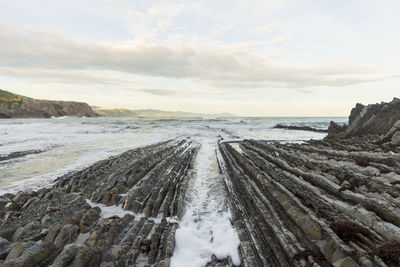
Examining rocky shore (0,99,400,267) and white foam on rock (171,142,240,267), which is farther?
white foam on rock (171,142,240,267)

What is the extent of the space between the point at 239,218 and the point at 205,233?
1.31 metres

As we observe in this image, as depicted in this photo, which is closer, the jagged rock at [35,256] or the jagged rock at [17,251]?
the jagged rock at [35,256]

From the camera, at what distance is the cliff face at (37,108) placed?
11575 cm

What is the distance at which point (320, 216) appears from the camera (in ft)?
19.9

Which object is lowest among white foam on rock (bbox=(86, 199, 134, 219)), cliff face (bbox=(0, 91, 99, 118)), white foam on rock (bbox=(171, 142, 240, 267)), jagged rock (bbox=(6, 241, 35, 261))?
white foam on rock (bbox=(86, 199, 134, 219))

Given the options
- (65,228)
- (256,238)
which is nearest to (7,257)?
(65,228)

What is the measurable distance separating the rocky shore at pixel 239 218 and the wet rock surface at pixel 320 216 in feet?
0.08

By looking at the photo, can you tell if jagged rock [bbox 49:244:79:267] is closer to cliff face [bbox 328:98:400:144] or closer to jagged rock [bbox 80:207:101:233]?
jagged rock [bbox 80:207:101:233]

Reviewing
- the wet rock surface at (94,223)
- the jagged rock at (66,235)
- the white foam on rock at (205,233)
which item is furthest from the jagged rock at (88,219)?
the white foam on rock at (205,233)

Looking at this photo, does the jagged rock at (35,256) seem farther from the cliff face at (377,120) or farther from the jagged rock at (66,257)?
the cliff face at (377,120)

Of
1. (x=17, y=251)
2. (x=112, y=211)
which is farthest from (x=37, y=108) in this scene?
(x=17, y=251)

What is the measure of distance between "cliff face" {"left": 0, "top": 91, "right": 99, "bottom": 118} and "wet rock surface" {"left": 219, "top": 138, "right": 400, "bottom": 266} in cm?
15126

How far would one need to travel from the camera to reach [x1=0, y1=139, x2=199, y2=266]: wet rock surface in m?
4.52

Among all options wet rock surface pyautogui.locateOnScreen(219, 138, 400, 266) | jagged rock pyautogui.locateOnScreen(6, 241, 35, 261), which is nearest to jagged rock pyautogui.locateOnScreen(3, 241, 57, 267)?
jagged rock pyautogui.locateOnScreen(6, 241, 35, 261)
